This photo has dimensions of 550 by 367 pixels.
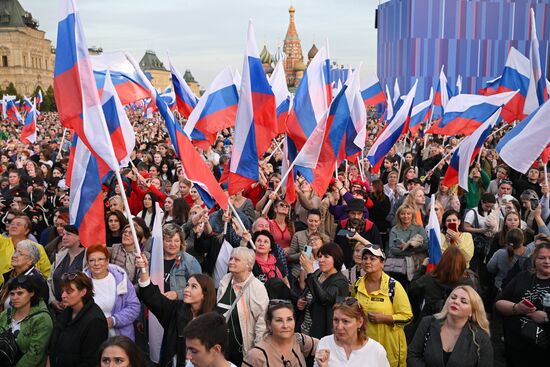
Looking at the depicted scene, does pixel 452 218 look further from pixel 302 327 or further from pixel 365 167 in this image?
pixel 365 167

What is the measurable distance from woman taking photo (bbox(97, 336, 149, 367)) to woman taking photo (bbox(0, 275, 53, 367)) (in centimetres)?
118

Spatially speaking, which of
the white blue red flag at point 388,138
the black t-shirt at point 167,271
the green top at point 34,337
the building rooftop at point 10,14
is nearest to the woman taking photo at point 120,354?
the green top at point 34,337

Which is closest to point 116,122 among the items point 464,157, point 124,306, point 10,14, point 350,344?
point 124,306

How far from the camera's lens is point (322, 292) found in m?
4.19

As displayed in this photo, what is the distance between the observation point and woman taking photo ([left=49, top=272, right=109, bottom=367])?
3.74 m

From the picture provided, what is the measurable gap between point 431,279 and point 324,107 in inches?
162

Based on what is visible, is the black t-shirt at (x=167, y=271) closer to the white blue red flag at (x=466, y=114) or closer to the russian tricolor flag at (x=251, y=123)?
the russian tricolor flag at (x=251, y=123)

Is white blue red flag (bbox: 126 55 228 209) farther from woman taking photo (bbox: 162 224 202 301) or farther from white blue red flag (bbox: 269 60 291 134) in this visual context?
white blue red flag (bbox: 269 60 291 134)

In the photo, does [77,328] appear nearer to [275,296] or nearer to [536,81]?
[275,296]

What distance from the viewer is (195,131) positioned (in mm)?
8266

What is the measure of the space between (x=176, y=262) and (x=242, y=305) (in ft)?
3.41

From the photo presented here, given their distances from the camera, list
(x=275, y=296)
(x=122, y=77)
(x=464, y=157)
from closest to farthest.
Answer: (x=275, y=296) < (x=464, y=157) < (x=122, y=77)

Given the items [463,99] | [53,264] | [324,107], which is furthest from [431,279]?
[463,99]

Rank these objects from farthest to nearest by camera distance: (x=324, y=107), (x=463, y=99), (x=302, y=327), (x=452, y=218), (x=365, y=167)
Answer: (x=365, y=167)
(x=463, y=99)
(x=324, y=107)
(x=452, y=218)
(x=302, y=327)
